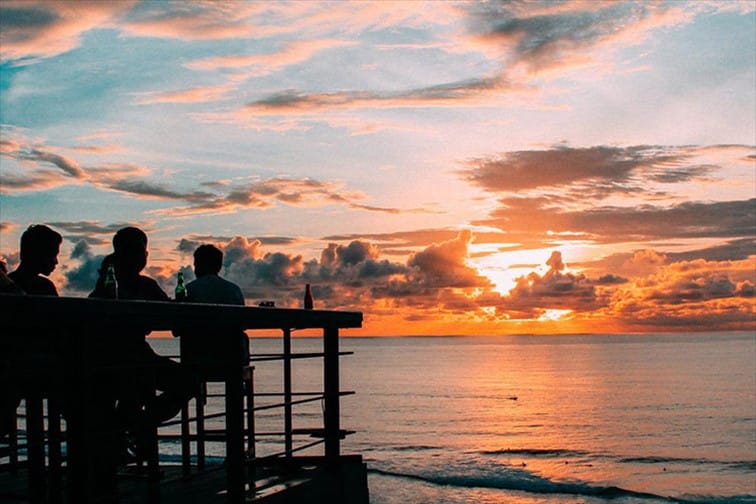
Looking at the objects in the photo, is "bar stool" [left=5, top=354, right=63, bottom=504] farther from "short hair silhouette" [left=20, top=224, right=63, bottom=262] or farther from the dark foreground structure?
"short hair silhouette" [left=20, top=224, right=63, bottom=262]

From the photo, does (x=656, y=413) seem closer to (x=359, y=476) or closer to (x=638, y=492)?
(x=638, y=492)

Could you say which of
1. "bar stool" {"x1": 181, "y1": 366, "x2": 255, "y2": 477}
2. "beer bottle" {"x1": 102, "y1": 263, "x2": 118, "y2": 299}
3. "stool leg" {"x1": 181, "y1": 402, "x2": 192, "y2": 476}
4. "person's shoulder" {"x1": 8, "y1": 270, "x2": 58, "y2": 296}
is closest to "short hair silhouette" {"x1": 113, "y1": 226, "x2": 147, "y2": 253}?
"beer bottle" {"x1": 102, "y1": 263, "x2": 118, "y2": 299}

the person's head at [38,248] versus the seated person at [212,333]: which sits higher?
the person's head at [38,248]

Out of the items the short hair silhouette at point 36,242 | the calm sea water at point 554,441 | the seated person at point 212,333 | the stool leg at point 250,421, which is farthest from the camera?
the calm sea water at point 554,441

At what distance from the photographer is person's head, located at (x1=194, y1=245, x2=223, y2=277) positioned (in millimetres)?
7074

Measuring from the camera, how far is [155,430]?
533 centimetres

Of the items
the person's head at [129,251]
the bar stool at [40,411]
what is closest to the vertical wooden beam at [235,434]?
the person's head at [129,251]

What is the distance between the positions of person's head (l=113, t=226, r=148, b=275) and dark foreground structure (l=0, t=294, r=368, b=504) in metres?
0.61

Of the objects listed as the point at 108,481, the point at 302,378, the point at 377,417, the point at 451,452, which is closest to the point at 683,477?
the point at 451,452

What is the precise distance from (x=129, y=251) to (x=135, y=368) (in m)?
Result: 1.12

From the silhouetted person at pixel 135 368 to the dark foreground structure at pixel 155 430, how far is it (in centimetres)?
7

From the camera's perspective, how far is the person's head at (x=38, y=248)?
557 cm

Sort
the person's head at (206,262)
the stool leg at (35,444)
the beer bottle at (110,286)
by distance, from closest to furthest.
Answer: the stool leg at (35,444)
the beer bottle at (110,286)
the person's head at (206,262)

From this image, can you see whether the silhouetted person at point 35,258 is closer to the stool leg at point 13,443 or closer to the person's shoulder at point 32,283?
the person's shoulder at point 32,283
